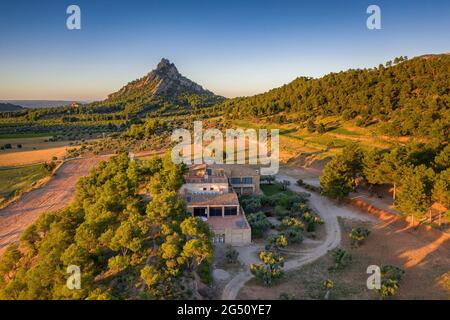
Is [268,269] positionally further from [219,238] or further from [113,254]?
[113,254]

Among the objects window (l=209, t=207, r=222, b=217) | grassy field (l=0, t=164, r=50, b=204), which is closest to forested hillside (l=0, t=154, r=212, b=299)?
window (l=209, t=207, r=222, b=217)

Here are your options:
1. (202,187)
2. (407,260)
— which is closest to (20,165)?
(202,187)

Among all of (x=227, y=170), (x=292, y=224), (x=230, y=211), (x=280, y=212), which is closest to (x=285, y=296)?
(x=292, y=224)

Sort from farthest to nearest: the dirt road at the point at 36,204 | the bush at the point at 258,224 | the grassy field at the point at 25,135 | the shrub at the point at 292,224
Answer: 1. the grassy field at the point at 25,135
2. the dirt road at the point at 36,204
3. the shrub at the point at 292,224
4. the bush at the point at 258,224

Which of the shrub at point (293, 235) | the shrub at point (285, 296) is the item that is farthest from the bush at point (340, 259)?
the shrub at point (285, 296)

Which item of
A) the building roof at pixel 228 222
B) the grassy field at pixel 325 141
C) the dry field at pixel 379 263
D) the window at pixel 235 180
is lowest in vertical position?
the dry field at pixel 379 263

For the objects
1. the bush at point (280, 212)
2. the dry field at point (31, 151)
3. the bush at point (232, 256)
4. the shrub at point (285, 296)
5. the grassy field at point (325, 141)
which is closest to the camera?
the shrub at point (285, 296)

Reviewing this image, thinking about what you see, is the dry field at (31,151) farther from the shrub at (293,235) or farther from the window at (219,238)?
the shrub at (293,235)

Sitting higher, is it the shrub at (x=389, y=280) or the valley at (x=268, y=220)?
the valley at (x=268, y=220)
